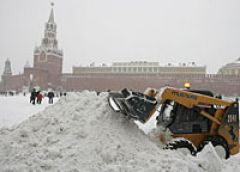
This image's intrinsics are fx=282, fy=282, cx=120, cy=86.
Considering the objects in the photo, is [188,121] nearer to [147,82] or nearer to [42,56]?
[147,82]

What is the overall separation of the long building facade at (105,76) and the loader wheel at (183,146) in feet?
202

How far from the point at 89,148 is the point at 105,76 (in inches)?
2809

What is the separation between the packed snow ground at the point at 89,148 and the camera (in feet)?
13.4

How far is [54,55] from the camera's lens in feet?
274

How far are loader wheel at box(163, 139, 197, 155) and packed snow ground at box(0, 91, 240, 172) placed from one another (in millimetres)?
196

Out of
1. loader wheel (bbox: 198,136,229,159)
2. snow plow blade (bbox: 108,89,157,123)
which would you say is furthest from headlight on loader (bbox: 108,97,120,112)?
loader wheel (bbox: 198,136,229,159)

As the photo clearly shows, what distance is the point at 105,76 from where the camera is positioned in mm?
75562

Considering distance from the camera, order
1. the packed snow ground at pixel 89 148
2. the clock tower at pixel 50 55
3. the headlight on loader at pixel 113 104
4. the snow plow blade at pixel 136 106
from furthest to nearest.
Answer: the clock tower at pixel 50 55 < the headlight on loader at pixel 113 104 < the snow plow blade at pixel 136 106 < the packed snow ground at pixel 89 148

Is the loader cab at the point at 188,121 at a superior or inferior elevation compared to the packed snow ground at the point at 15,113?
superior

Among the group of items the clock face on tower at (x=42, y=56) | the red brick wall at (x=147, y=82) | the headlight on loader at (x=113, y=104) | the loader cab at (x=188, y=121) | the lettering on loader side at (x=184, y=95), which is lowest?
the red brick wall at (x=147, y=82)

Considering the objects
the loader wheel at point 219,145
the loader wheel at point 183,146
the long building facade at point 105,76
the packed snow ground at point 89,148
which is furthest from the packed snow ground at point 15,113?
the long building facade at point 105,76

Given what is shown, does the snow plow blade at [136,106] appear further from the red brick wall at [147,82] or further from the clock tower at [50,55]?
the clock tower at [50,55]

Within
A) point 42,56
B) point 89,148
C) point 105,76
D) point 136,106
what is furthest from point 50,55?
point 89,148

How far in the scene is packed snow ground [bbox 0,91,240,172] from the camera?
4082 millimetres
